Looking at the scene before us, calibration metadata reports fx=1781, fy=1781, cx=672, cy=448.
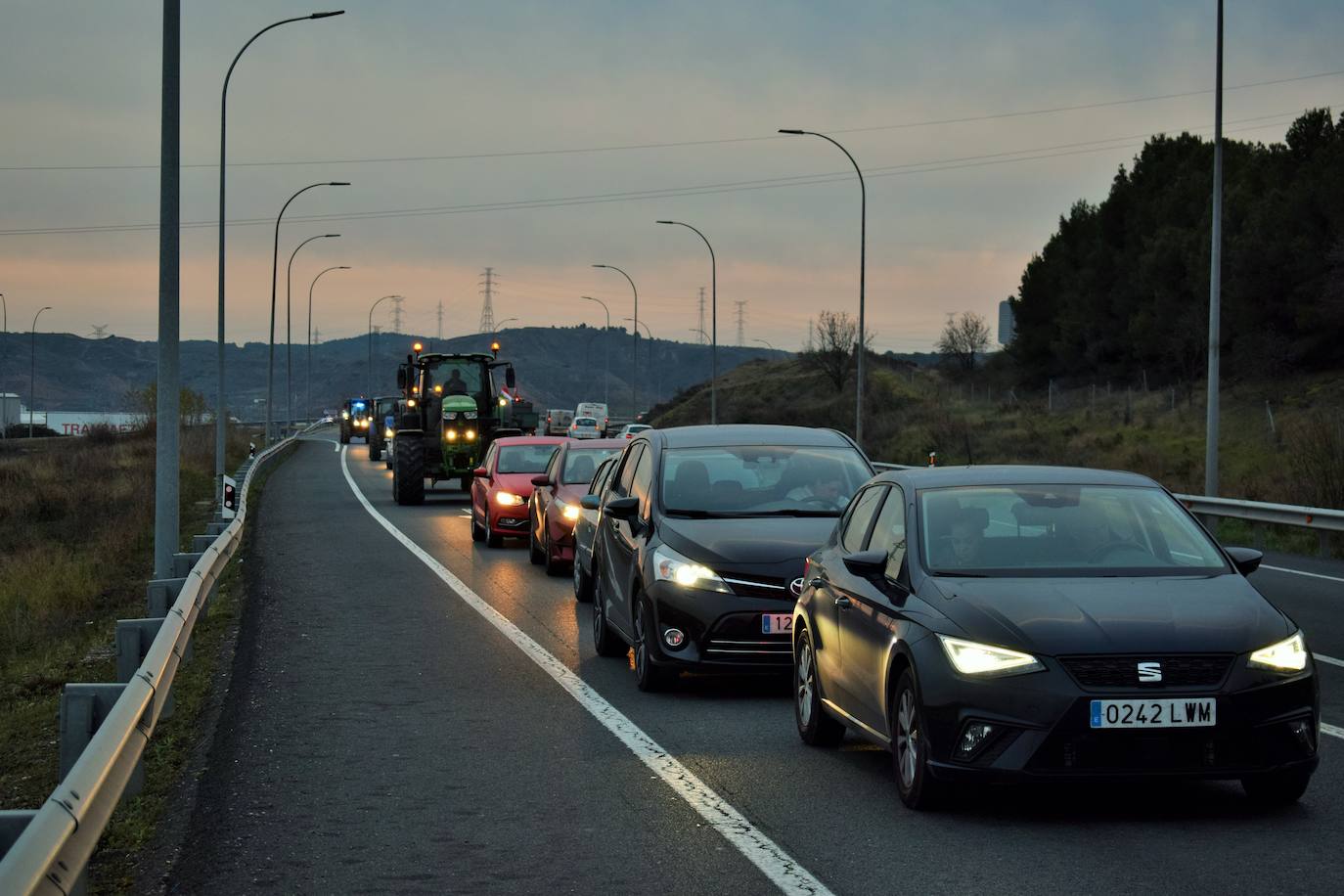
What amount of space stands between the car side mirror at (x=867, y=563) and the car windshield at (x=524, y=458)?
1704cm

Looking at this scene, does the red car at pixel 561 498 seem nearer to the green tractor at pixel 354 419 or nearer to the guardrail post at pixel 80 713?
the guardrail post at pixel 80 713

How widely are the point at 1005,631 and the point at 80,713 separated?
12.2 ft

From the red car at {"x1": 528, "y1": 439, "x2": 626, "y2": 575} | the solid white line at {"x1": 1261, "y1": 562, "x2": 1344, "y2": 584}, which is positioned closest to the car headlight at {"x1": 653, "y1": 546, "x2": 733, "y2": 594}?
the red car at {"x1": 528, "y1": 439, "x2": 626, "y2": 575}

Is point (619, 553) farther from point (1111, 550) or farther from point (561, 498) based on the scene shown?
point (561, 498)

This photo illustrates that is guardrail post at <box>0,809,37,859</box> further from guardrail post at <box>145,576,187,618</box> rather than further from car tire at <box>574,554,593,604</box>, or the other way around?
car tire at <box>574,554,593,604</box>

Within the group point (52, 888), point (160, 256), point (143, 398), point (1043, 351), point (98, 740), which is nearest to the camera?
point (52, 888)

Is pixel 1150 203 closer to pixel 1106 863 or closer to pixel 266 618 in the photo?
pixel 266 618

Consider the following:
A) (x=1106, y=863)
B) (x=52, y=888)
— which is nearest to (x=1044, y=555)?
(x=1106, y=863)

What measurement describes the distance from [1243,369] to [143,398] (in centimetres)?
6371

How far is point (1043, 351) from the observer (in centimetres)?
8925

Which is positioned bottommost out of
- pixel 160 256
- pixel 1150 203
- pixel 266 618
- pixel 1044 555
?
pixel 266 618

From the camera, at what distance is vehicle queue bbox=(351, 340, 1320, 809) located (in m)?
7.03

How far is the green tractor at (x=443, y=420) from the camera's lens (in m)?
35.2

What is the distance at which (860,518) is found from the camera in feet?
30.5
